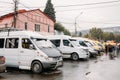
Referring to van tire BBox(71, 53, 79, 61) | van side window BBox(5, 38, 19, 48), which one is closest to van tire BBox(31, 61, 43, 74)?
van side window BBox(5, 38, 19, 48)

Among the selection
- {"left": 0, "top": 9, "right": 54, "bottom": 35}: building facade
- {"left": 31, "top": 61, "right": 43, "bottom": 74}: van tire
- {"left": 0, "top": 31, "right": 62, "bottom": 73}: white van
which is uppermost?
{"left": 0, "top": 9, "right": 54, "bottom": 35}: building facade

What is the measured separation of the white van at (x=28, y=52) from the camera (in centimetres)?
1214

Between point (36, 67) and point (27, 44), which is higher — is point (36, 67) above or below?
below

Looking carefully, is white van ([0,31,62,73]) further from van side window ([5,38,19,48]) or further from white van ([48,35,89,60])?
white van ([48,35,89,60])

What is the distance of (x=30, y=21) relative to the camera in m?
41.9

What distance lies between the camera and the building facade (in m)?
38.7

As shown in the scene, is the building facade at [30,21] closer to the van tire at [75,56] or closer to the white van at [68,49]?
the white van at [68,49]

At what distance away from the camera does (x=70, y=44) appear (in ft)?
65.7

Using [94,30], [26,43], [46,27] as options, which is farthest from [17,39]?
[94,30]

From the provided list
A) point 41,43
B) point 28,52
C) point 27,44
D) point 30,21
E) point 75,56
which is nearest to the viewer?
point 28,52

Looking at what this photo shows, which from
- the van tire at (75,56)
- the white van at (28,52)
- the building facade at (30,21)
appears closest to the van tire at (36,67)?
the white van at (28,52)

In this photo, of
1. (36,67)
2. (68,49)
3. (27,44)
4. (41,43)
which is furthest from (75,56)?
(36,67)

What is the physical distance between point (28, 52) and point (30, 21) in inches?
1179

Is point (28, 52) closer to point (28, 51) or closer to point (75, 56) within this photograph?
point (28, 51)
